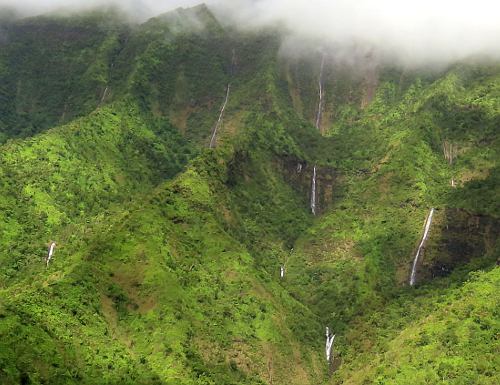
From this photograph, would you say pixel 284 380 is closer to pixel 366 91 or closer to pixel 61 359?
pixel 61 359

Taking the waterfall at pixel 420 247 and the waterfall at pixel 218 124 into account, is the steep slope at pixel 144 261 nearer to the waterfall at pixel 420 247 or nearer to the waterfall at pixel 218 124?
the waterfall at pixel 218 124

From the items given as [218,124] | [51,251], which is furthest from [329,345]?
[218,124]

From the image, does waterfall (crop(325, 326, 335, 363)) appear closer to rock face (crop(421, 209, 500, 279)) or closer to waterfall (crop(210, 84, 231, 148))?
rock face (crop(421, 209, 500, 279))

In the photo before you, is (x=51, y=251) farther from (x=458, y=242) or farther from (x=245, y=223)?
(x=458, y=242)

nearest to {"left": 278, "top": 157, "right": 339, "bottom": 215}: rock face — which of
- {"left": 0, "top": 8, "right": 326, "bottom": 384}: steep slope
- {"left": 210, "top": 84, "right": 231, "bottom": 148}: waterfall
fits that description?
{"left": 0, "top": 8, "right": 326, "bottom": 384}: steep slope

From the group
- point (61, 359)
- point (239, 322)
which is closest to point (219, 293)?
point (239, 322)
